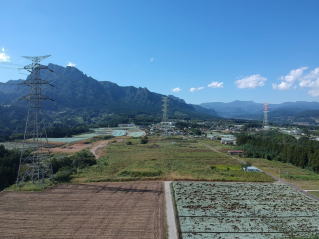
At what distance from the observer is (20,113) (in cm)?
10619

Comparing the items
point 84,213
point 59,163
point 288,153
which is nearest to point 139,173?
point 59,163

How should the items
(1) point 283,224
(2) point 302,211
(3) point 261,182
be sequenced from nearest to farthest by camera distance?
(1) point 283,224 < (2) point 302,211 < (3) point 261,182

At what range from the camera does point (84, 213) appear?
15.9m

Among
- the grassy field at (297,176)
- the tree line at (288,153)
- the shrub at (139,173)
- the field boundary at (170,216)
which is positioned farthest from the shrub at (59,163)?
the tree line at (288,153)

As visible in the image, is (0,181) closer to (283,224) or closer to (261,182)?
(283,224)

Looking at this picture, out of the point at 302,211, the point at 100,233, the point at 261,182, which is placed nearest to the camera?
the point at 100,233

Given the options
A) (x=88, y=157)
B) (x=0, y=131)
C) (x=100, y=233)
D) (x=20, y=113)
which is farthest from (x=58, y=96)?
(x=100, y=233)

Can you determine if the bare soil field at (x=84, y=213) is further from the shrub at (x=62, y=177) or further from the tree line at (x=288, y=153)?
the tree line at (x=288, y=153)

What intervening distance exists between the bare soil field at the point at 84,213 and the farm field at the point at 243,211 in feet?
6.65

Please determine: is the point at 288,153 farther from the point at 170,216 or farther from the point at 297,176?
the point at 170,216

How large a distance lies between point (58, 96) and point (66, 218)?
17850cm

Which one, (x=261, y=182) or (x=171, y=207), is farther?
(x=261, y=182)

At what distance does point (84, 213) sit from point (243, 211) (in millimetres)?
10555

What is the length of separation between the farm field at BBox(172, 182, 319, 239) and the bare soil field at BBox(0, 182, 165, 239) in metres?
2.03
